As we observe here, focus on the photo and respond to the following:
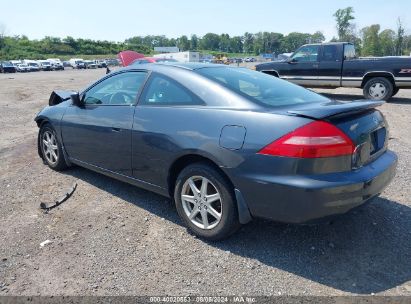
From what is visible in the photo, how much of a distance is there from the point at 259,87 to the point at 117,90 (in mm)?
1694

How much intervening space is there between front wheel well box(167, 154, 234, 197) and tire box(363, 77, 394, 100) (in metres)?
9.84

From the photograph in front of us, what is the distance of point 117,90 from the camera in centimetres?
437

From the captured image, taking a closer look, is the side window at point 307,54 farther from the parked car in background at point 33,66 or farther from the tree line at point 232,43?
the parked car in background at point 33,66

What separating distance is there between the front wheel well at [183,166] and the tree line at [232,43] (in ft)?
125

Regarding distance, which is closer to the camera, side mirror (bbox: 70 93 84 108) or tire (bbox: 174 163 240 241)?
tire (bbox: 174 163 240 241)

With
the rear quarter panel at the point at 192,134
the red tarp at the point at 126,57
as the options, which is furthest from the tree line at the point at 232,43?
the rear quarter panel at the point at 192,134

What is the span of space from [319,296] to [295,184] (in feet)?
2.63

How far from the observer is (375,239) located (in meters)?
3.38

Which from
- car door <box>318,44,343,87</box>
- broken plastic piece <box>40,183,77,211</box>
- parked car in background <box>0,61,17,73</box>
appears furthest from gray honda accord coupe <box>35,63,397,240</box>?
parked car in background <box>0,61,17,73</box>

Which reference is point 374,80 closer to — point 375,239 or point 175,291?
point 375,239

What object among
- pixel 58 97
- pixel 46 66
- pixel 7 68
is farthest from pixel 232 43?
pixel 58 97

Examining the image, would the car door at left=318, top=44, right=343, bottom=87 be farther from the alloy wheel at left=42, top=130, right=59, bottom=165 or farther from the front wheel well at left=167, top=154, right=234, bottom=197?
the front wheel well at left=167, top=154, right=234, bottom=197

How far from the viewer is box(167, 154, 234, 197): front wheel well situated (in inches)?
127

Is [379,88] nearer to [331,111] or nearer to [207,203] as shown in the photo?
[331,111]
